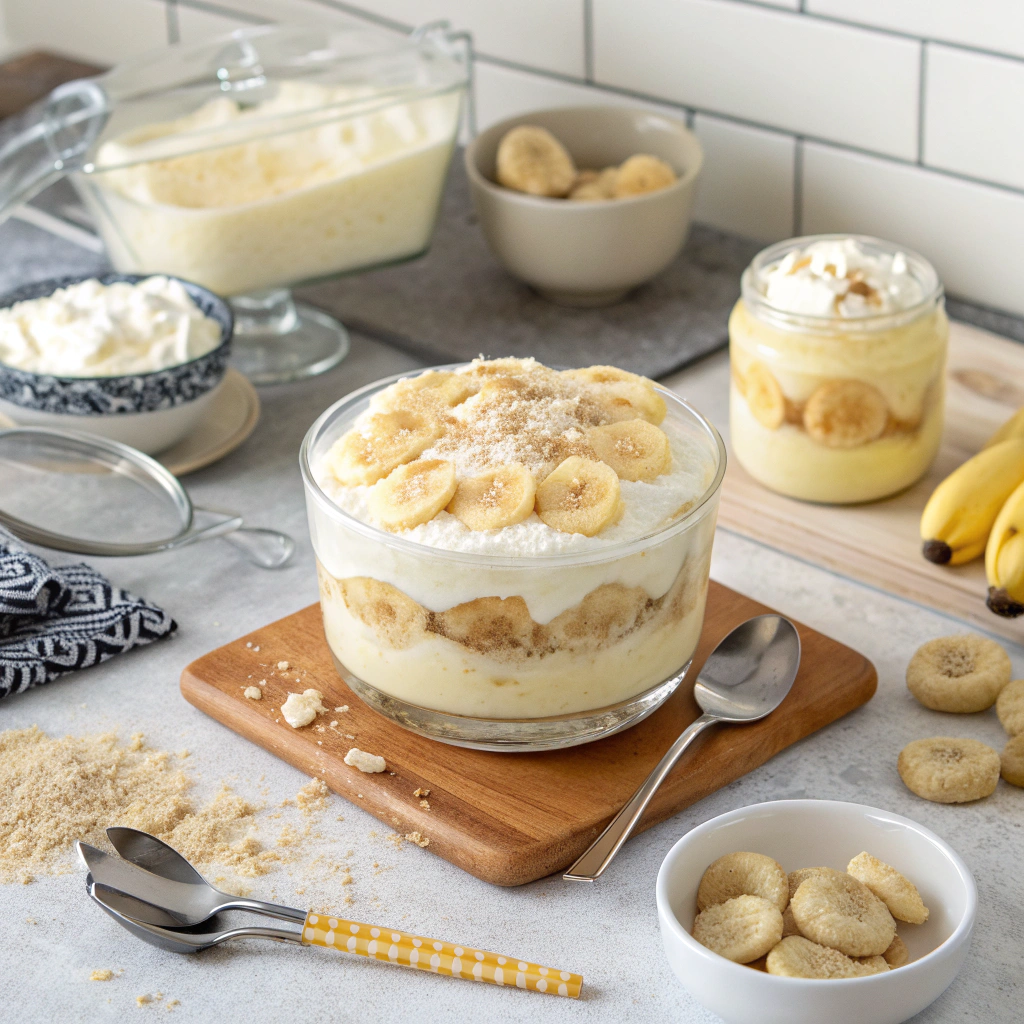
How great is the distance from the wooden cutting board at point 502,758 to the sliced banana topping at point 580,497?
177mm

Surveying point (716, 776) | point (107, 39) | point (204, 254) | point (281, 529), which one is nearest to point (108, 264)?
point (204, 254)

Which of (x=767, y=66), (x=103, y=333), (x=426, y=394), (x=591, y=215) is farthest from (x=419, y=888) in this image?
(x=767, y=66)

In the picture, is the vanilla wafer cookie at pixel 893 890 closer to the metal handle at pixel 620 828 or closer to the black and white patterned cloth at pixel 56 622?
the metal handle at pixel 620 828

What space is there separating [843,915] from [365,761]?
0.32 meters

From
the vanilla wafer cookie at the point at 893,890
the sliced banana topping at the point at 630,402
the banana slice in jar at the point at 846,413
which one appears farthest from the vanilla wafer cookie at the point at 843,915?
the banana slice in jar at the point at 846,413

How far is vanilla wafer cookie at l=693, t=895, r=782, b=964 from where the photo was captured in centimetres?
64

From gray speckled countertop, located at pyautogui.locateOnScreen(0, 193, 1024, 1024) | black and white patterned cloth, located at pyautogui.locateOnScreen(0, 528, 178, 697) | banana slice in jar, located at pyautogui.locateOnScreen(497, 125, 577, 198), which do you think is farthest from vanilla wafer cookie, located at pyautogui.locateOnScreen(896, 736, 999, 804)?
banana slice in jar, located at pyautogui.locateOnScreen(497, 125, 577, 198)

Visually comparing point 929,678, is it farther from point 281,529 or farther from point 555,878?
point 281,529

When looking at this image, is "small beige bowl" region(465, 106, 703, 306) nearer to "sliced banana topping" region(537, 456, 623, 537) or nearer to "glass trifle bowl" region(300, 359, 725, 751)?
"glass trifle bowl" region(300, 359, 725, 751)

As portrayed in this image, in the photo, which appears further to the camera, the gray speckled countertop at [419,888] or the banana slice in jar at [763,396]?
the banana slice in jar at [763,396]

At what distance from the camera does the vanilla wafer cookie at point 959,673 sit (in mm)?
872

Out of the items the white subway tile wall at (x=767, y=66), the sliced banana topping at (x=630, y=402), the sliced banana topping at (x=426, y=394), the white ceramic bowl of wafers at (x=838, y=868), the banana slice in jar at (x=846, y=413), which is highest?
the white subway tile wall at (x=767, y=66)

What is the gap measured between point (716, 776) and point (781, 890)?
15cm

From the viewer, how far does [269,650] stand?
3.06 ft
